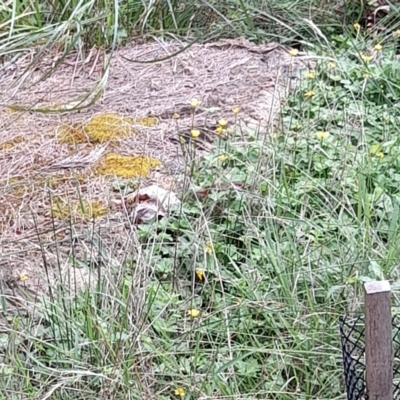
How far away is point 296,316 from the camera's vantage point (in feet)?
6.56

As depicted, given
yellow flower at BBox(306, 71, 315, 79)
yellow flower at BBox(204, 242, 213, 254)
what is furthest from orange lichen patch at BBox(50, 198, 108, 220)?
yellow flower at BBox(306, 71, 315, 79)

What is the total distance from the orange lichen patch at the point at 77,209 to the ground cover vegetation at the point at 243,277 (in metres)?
0.18

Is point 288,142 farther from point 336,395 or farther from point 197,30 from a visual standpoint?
point 197,30

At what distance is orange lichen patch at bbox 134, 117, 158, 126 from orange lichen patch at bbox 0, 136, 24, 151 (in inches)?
17.6

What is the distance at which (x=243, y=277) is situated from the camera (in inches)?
84.5

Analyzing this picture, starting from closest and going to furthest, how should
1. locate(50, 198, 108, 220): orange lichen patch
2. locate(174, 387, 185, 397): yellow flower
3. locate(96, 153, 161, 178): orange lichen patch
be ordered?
locate(174, 387, 185, 397): yellow flower < locate(50, 198, 108, 220): orange lichen patch < locate(96, 153, 161, 178): orange lichen patch

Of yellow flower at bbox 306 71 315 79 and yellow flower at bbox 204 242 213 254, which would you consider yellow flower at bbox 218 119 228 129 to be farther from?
yellow flower at bbox 204 242 213 254

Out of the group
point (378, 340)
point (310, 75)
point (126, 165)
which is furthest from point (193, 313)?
point (310, 75)

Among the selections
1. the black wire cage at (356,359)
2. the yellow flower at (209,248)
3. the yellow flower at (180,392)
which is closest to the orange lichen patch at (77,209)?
the yellow flower at (209,248)

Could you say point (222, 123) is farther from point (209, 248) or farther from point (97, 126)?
point (209, 248)

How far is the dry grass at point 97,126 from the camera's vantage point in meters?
2.36

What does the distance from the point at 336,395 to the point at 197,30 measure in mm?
2762

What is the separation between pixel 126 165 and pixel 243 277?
806mm

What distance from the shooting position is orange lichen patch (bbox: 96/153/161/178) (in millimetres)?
2723
